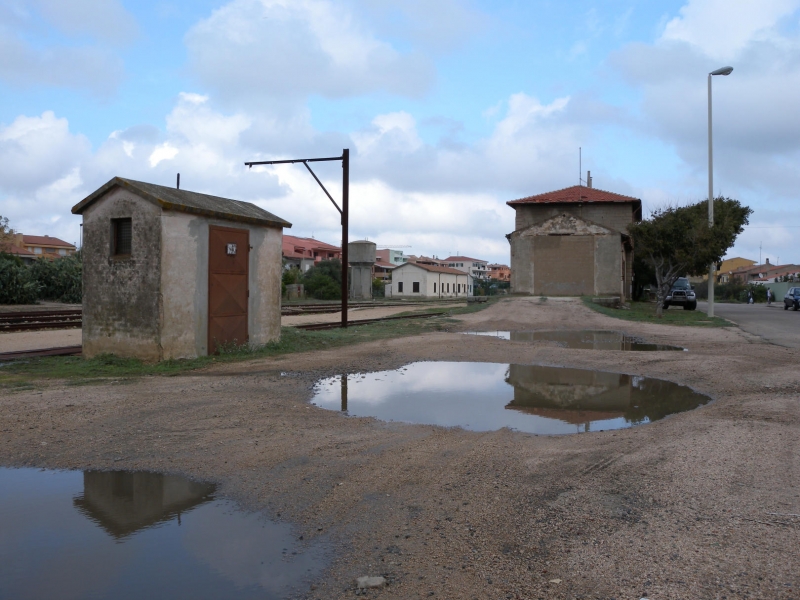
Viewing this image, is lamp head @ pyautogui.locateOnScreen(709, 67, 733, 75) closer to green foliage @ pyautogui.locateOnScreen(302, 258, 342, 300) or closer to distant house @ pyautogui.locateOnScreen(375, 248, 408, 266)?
green foliage @ pyautogui.locateOnScreen(302, 258, 342, 300)

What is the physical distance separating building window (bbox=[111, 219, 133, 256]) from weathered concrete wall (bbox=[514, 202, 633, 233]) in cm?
4004

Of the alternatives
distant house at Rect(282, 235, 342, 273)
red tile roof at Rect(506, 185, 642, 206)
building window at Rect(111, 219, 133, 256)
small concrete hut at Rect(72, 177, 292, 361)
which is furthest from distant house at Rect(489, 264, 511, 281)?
building window at Rect(111, 219, 133, 256)

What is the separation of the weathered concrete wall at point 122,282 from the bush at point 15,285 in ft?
89.4

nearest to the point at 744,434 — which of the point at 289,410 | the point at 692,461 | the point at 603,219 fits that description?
the point at 692,461

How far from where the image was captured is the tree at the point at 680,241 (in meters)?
29.0

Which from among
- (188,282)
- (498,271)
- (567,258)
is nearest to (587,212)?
(567,258)

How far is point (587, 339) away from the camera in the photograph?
757 inches

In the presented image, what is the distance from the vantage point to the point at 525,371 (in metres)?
12.3

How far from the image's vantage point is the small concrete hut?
12023 millimetres

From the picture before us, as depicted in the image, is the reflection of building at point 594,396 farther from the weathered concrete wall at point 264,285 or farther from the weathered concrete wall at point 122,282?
the weathered concrete wall at point 122,282

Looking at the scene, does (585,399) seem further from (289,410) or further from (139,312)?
(139,312)

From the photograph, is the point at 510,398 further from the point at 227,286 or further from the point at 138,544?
the point at 227,286

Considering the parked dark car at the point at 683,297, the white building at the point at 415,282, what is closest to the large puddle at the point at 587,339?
the parked dark car at the point at 683,297

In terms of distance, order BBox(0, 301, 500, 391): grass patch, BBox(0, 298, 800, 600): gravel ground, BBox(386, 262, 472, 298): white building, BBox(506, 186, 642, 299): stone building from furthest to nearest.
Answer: BBox(386, 262, 472, 298): white building, BBox(506, 186, 642, 299): stone building, BBox(0, 301, 500, 391): grass patch, BBox(0, 298, 800, 600): gravel ground
